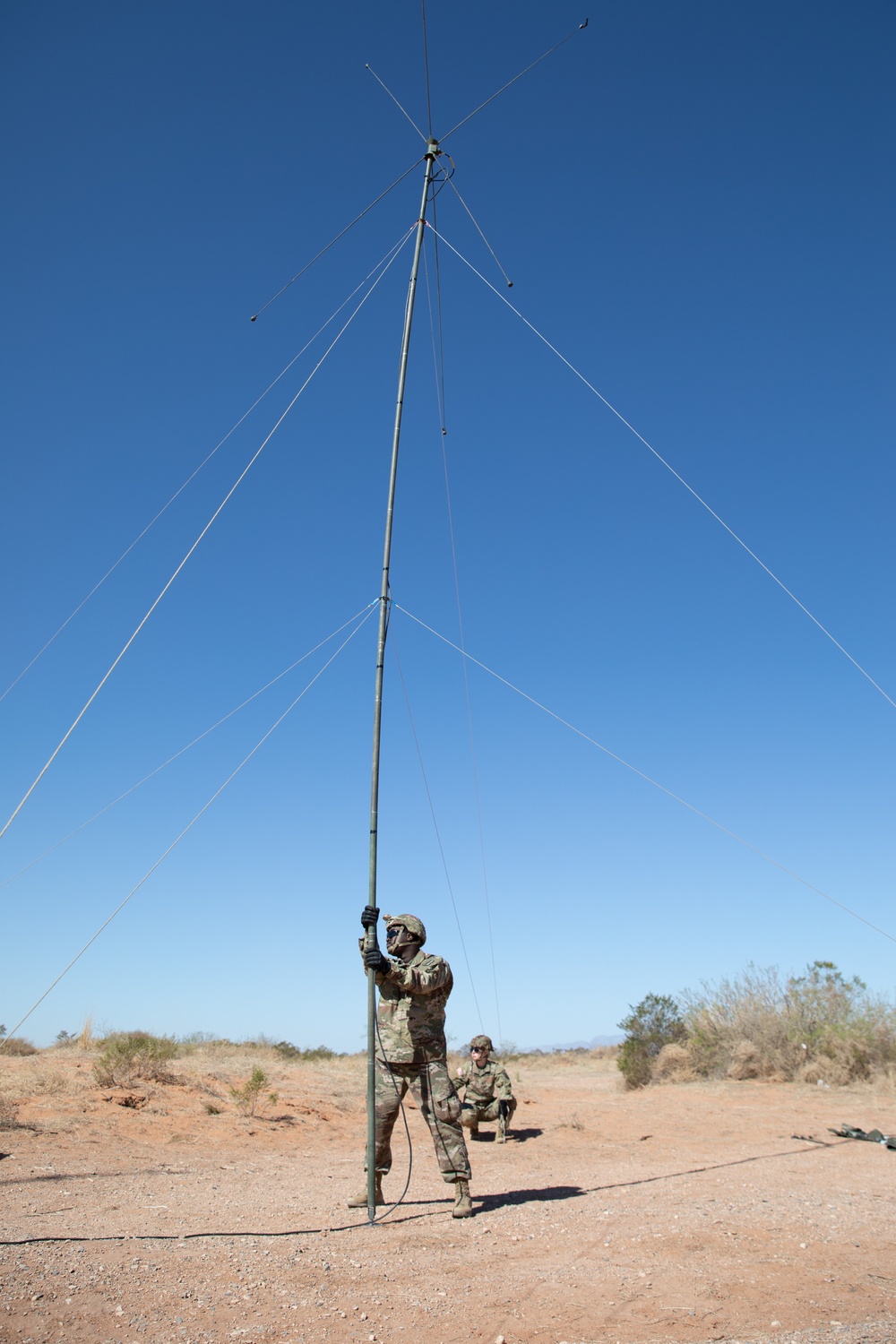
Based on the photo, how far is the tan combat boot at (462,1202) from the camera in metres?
6.92

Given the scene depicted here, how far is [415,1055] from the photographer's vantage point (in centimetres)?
738

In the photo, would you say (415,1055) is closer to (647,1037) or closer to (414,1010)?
(414,1010)

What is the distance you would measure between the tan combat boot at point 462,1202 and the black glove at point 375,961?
2.00m

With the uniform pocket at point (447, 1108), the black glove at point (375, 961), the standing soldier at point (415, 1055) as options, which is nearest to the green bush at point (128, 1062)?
the standing soldier at point (415, 1055)

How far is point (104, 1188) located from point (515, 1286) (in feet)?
17.5

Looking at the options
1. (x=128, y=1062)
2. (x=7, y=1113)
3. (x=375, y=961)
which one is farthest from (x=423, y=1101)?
(x=128, y=1062)

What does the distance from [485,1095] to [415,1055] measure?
20.8 ft

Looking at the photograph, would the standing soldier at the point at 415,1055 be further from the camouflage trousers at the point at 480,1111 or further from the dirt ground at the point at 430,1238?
the camouflage trousers at the point at 480,1111

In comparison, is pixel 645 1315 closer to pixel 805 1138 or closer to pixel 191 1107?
pixel 805 1138

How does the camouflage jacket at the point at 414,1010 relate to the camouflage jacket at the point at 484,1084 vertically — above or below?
above

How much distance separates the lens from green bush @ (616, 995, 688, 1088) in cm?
2212

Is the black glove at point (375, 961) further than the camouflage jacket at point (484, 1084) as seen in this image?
No

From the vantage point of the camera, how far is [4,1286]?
14.9ft

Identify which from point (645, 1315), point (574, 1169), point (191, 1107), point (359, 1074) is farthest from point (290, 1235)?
point (359, 1074)
